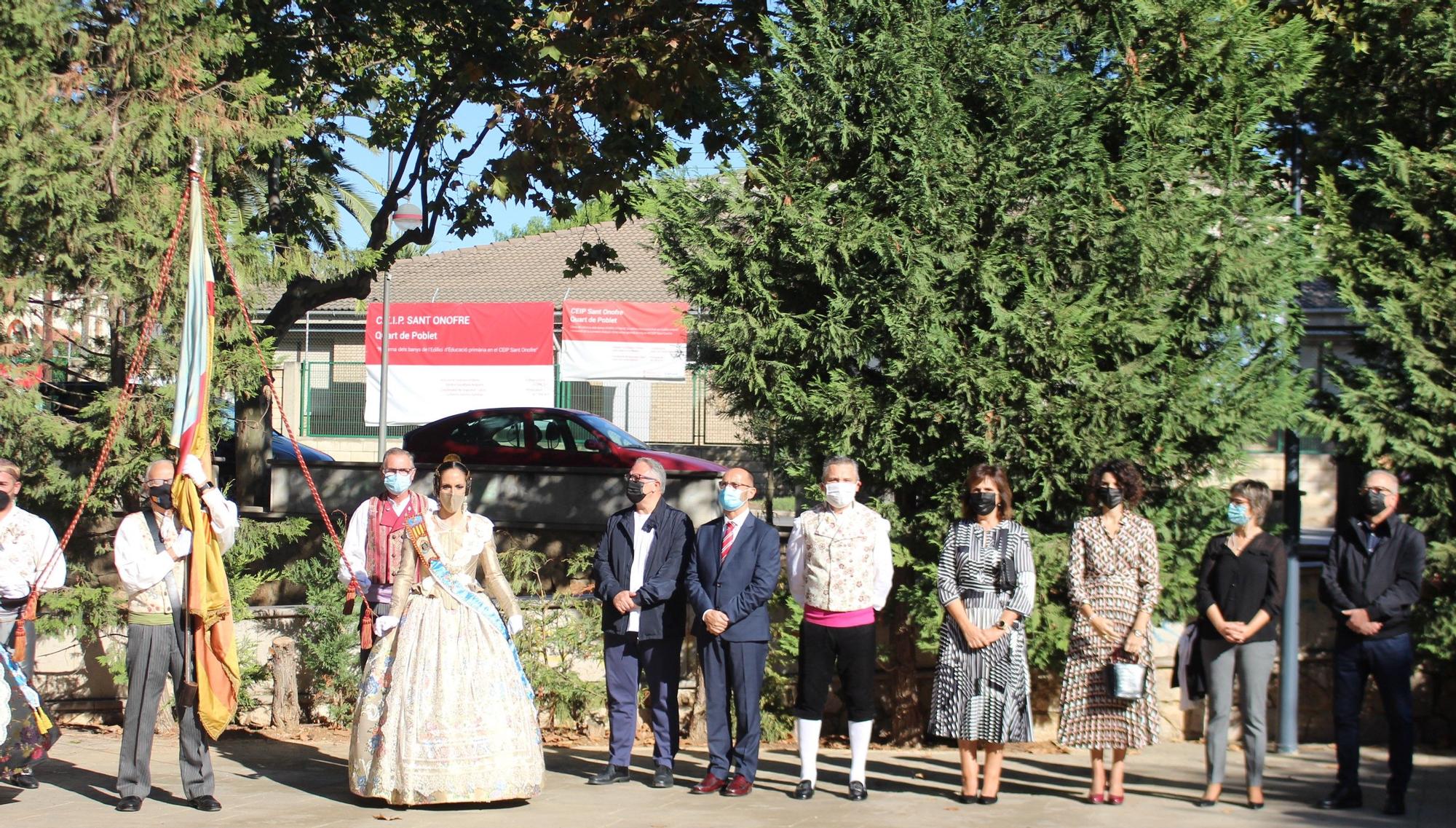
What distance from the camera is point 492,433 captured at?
1869 cm

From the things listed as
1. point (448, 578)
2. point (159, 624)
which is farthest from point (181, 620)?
point (448, 578)

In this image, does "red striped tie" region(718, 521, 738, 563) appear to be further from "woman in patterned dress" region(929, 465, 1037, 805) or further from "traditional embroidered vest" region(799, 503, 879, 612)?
"woman in patterned dress" region(929, 465, 1037, 805)

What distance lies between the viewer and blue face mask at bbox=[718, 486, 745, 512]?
7664 mm

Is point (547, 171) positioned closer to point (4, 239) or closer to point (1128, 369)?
point (4, 239)

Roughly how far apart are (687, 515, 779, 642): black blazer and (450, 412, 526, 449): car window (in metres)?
11.2

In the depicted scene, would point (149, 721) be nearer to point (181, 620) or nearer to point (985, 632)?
point (181, 620)

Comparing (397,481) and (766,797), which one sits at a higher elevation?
(397,481)

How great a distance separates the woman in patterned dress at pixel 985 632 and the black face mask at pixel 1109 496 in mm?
442

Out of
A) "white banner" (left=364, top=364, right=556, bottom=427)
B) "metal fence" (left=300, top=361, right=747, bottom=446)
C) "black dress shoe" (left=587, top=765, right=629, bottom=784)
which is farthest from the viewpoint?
"metal fence" (left=300, top=361, right=747, bottom=446)

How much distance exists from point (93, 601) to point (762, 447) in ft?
15.4

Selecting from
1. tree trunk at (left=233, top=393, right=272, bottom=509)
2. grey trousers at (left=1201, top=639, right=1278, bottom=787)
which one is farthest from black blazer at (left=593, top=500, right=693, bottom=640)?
tree trunk at (left=233, top=393, right=272, bottom=509)

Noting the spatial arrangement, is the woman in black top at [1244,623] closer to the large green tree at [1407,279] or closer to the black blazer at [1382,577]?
the black blazer at [1382,577]

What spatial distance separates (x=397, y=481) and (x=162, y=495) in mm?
1219

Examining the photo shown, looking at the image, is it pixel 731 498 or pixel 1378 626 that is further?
pixel 731 498
